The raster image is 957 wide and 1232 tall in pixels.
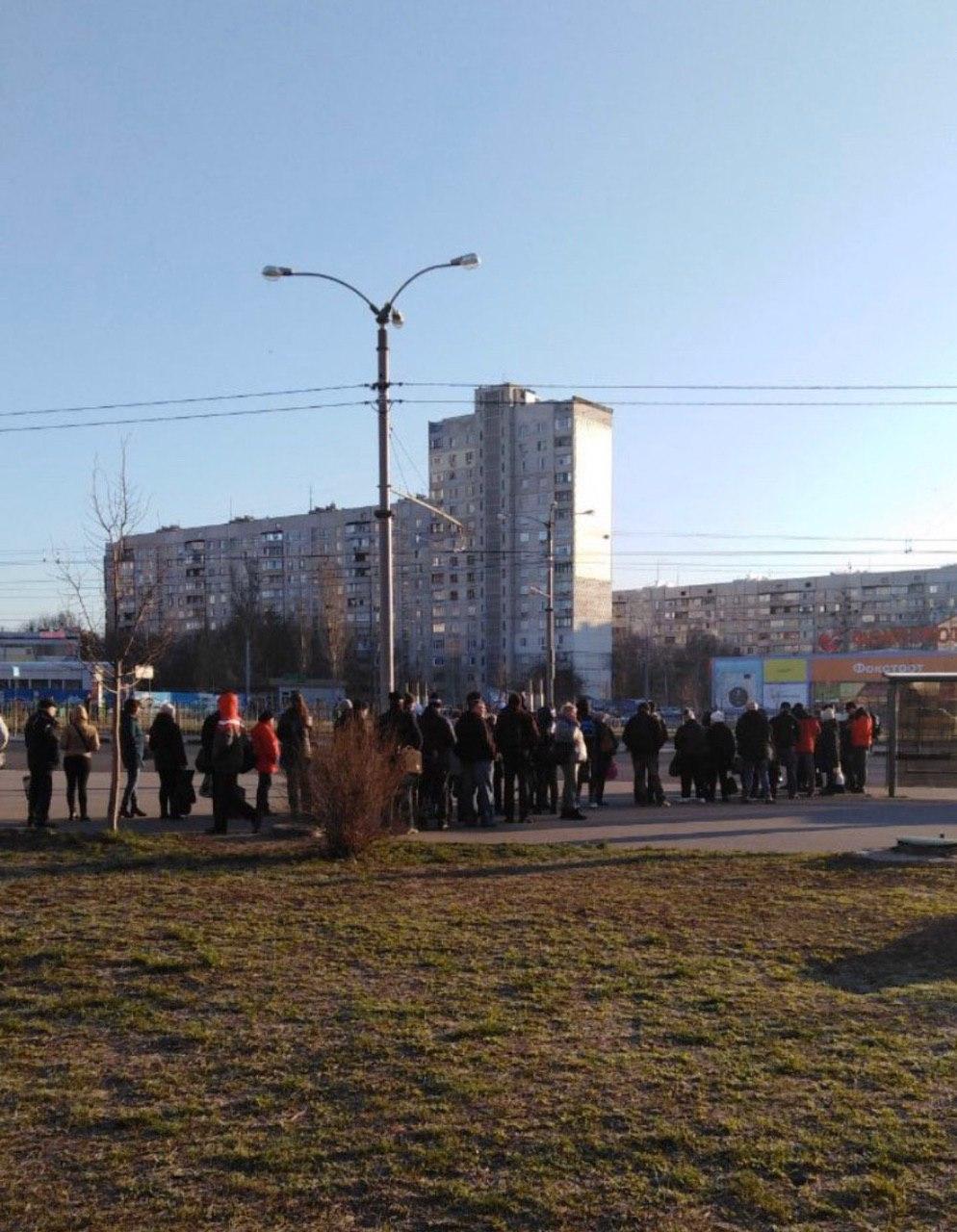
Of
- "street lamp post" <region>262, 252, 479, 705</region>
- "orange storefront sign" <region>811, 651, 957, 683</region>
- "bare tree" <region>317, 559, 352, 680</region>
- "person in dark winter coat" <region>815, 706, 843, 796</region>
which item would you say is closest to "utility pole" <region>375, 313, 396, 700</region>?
"street lamp post" <region>262, 252, 479, 705</region>

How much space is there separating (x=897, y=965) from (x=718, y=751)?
1249 centimetres

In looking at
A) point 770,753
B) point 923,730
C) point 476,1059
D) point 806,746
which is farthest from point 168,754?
point 476,1059

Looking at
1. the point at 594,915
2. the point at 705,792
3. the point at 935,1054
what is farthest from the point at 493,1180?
the point at 705,792

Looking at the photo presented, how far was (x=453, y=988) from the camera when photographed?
7707mm

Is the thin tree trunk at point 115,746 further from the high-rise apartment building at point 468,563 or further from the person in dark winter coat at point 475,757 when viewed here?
the high-rise apartment building at point 468,563

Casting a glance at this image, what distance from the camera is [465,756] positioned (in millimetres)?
17062

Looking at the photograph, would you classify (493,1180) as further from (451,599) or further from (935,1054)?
(451,599)

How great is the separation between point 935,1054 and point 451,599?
8913 cm

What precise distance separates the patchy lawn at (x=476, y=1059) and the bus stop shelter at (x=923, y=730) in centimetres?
417

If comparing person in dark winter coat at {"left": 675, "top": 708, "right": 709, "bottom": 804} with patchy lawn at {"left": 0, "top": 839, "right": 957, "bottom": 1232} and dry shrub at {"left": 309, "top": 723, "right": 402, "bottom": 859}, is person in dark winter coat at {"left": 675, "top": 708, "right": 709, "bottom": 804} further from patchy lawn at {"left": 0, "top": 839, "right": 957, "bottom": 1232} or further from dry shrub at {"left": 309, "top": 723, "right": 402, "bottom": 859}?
patchy lawn at {"left": 0, "top": 839, "right": 957, "bottom": 1232}

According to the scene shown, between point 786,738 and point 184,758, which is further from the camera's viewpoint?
point 786,738

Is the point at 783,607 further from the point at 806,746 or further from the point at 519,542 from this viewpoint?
the point at 806,746

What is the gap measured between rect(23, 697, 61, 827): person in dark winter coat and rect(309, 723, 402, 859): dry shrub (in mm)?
4210

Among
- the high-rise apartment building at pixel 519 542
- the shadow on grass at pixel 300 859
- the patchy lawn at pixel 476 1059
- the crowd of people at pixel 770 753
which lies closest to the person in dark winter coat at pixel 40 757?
the shadow on grass at pixel 300 859
